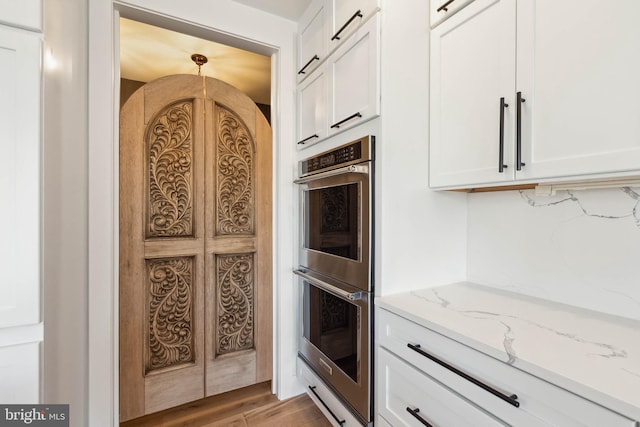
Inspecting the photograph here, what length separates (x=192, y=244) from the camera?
1896 millimetres

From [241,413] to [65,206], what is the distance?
4.98 ft

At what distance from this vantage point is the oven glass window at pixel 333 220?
55.7 inches

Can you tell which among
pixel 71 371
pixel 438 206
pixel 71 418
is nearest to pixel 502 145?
pixel 438 206

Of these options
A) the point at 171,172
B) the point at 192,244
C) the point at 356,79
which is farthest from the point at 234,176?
the point at 356,79

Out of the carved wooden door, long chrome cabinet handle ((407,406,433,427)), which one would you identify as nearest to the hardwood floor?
the carved wooden door

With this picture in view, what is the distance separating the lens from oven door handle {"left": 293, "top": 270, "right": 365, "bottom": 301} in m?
1.35

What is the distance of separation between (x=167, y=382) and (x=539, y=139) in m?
2.30

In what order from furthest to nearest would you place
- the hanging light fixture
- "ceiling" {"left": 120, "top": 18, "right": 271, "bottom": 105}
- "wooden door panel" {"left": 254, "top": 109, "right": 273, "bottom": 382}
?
the hanging light fixture, "ceiling" {"left": 120, "top": 18, "right": 271, "bottom": 105}, "wooden door panel" {"left": 254, "top": 109, "right": 273, "bottom": 382}

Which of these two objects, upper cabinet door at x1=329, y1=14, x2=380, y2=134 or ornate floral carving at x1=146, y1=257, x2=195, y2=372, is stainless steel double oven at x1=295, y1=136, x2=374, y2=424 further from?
ornate floral carving at x1=146, y1=257, x2=195, y2=372

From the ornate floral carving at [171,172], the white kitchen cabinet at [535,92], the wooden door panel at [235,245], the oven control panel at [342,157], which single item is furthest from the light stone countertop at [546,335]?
the ornate floral carving at [171,172]

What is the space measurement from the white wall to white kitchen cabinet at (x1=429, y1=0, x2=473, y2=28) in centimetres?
149

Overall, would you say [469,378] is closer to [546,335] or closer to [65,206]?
[546,335]

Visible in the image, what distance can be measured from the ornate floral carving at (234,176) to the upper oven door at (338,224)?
42 cm

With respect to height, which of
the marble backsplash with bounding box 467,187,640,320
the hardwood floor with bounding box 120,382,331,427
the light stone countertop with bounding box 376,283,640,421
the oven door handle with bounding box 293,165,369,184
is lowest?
the hardwood floor with bounding box 120,382,331,427
